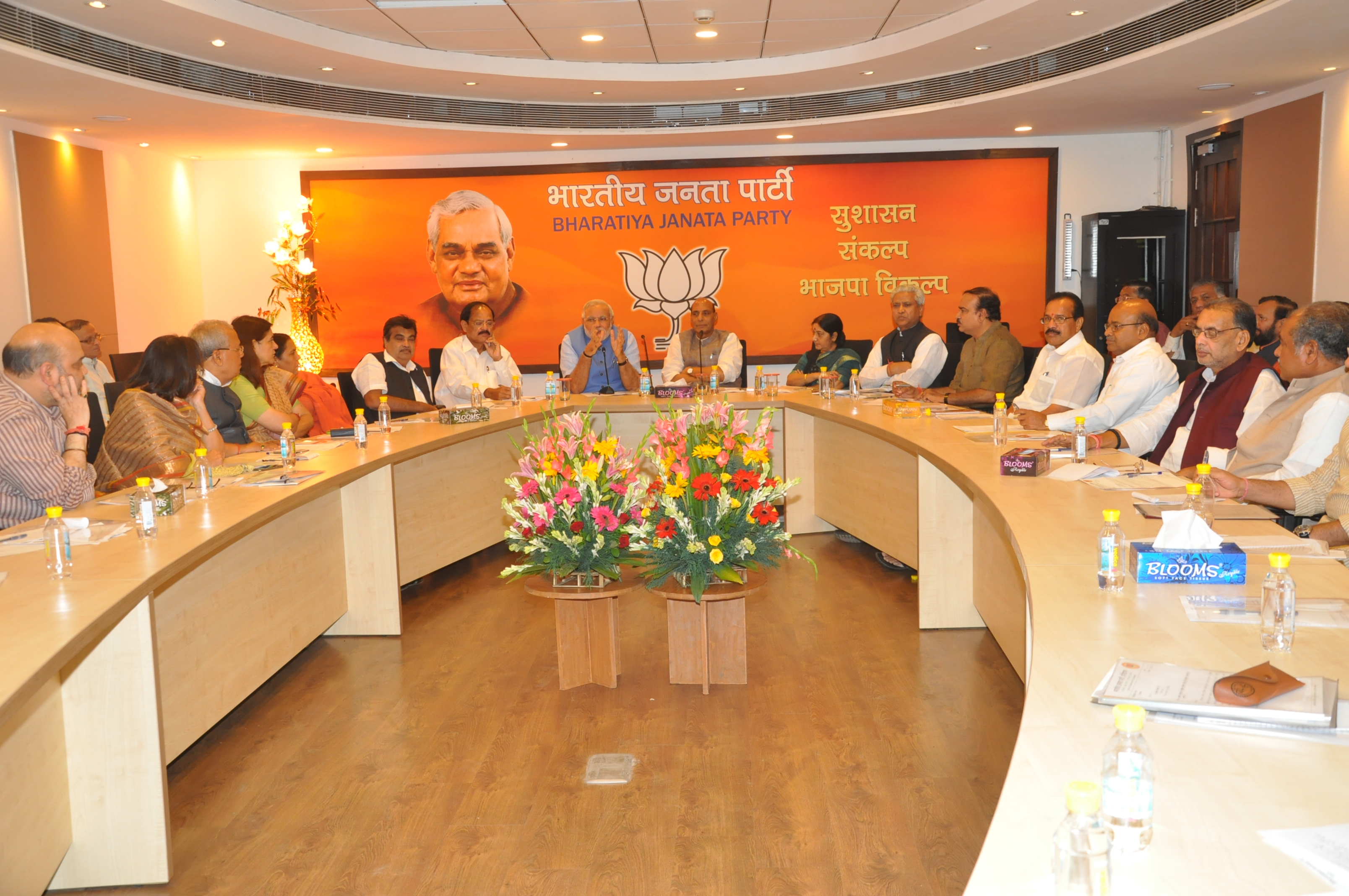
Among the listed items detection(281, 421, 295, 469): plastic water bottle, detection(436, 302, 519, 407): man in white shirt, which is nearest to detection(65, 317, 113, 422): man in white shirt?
detection(436, 302, 519, 407): man in white shirt

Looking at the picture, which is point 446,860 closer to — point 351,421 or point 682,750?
point 682,750

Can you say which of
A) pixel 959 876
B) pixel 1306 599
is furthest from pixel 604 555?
pixel 1306 599

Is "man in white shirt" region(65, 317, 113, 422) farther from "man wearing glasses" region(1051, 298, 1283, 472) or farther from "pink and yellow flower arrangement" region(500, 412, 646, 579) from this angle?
"man wearing glasses" region(1051, 298, 1283, 472)

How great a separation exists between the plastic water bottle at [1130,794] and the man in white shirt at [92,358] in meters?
6.12

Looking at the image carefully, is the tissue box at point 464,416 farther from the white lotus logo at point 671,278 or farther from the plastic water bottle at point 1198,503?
the white lotus logo at point 671,278

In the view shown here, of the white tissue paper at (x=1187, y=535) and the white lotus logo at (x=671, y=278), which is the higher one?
the white lotus logo at (x=671, y=278)

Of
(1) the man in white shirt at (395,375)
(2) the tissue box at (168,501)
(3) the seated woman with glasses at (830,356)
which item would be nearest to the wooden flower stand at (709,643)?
(2) the tissue box at (168,501)

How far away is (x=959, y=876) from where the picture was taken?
8.21 feet

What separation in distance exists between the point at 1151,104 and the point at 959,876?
6.93m

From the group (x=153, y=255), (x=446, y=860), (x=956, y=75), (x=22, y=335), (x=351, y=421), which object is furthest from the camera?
(x=153, y=255)

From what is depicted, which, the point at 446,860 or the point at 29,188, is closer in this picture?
the point at 446,860

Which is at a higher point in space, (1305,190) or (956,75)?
(956,75)

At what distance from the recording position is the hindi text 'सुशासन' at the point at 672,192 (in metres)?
9.45

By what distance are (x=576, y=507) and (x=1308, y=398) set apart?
2483 millimetres
